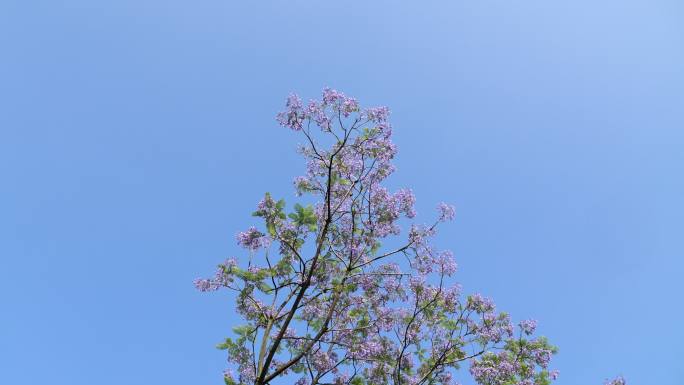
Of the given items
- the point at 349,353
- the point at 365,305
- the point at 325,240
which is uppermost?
the point at 325,240

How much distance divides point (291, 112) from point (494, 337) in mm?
8018

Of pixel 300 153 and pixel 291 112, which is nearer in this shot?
pixel 291 112

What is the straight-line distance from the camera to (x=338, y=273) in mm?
14352

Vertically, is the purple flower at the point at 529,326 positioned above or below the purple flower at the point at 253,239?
below

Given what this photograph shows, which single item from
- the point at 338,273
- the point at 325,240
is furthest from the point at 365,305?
the point at 325,240

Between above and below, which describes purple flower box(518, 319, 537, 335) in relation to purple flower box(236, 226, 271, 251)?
below

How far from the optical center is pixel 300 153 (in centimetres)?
1398

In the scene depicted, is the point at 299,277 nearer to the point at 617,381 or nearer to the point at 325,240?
the point at 325,240

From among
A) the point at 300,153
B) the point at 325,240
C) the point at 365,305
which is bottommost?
the point at 365,305

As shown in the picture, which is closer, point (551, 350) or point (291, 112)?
point (291, 112)

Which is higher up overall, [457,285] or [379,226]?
[379,226]

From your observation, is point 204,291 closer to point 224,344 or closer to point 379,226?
point 224,344

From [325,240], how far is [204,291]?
347cm

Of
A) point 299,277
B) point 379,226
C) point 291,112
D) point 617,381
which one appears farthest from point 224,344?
point 617,381
